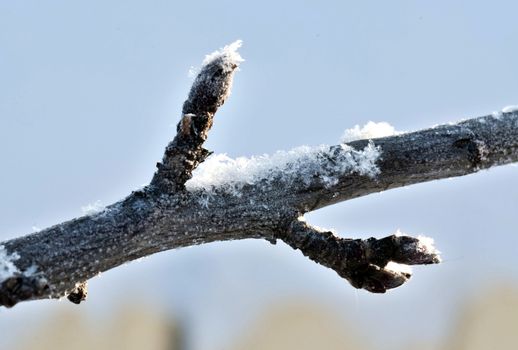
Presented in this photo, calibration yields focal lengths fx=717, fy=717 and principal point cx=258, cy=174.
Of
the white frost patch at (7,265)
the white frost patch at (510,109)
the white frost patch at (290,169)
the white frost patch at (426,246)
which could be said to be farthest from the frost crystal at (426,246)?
the white frost patch at (7,265)

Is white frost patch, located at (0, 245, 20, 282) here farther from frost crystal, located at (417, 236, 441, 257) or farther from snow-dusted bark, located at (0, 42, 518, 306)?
frost crystal, located at (417, 236, 441, 257)

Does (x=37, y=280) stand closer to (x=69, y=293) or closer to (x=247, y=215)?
(x=69, y=293)

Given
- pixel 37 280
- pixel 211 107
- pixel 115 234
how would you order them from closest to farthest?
pixel 37 280 → pixel 115 234 → pixel 211 107

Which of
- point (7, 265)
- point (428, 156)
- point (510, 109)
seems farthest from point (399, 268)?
point (7, 265)

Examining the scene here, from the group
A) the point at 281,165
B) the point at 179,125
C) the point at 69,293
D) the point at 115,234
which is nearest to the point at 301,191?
the point at 281,165

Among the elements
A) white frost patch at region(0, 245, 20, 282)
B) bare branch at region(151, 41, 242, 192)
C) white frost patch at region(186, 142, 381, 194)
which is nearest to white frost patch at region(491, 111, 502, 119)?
white frost patch at region(186, 142, 381, 194)

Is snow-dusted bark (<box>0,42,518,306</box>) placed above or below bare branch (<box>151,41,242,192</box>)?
below
